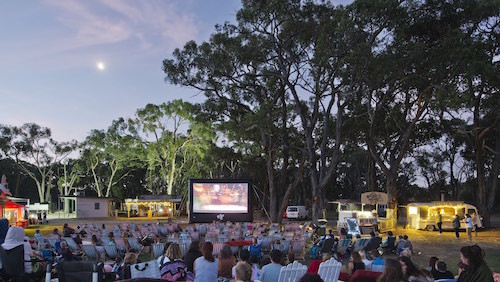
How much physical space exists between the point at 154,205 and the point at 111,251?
3282 cm

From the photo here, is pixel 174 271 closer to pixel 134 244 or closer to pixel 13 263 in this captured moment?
pixel 13 263

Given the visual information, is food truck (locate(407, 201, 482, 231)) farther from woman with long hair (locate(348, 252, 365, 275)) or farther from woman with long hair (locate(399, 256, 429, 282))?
woman with long hair (locate(399, 256, 429, 282))

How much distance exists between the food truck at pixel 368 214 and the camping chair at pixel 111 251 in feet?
37.0

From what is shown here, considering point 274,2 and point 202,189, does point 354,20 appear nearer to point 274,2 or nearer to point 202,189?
point 274,2

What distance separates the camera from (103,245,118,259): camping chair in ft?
38.0

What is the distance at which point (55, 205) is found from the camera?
222 feet

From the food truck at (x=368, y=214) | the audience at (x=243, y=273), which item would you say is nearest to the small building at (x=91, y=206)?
the food truck at (x=368, y=214)

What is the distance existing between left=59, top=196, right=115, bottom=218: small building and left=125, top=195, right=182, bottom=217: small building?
2.06 meters

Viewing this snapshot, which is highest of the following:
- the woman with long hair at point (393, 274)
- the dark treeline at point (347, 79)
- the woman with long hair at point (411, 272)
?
the dark treeline at point (347, 79)

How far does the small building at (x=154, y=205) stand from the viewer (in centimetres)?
4247

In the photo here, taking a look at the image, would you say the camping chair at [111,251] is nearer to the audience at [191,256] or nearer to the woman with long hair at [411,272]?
the audience at [191,256]

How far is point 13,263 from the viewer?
6.44 metres

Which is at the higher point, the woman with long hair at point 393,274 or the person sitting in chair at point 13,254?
the woman with long hair at point 393,274

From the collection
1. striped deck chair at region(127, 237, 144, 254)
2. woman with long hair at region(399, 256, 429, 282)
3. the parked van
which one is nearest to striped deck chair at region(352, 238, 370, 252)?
striped deck chair at region(127, 237, 144, 254)
